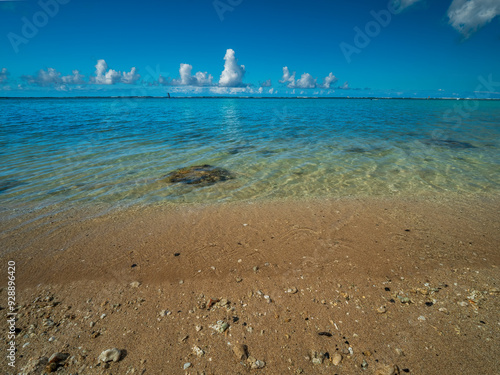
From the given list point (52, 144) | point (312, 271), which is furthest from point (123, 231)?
point (52, 144)

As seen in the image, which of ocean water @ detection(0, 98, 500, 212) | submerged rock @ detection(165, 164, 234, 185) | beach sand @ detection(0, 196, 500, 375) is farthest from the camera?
submerged rock @ detection(165, 164, 234, 185)

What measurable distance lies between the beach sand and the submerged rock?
255 centimetres

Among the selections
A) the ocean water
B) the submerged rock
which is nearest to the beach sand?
the ocean water

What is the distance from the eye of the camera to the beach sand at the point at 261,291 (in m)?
2.39

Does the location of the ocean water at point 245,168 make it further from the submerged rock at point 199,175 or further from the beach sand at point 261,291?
the beach sand at point 261,291

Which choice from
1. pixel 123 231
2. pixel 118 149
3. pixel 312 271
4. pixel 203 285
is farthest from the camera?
pixel 118 149

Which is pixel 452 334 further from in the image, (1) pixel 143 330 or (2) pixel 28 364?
(2) pixel 28 364

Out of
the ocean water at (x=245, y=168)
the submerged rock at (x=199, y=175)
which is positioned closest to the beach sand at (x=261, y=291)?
the ocean water at (x=245, y=168)

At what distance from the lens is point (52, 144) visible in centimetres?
1370

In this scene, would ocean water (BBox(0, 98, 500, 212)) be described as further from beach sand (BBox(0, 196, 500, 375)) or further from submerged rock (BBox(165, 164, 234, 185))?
beach sand (BBox(0, 196, 500, 375))

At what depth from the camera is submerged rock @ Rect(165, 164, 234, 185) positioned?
25.9 feet

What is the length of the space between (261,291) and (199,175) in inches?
232

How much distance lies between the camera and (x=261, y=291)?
10.7 feet

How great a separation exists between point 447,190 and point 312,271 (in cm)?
609
